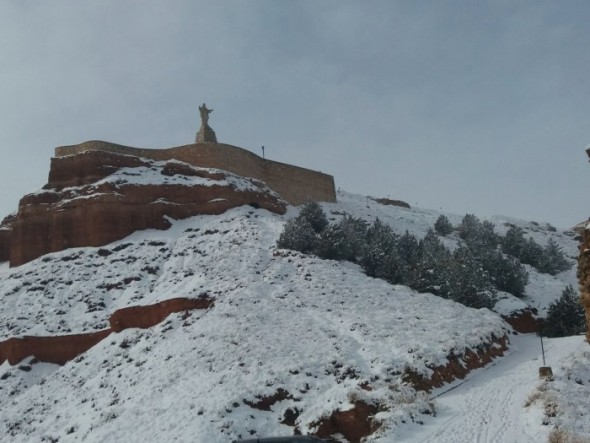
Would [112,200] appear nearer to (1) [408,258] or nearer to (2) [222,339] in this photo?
(2) [222,339]

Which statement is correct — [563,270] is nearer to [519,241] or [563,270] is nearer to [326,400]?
[519,241]

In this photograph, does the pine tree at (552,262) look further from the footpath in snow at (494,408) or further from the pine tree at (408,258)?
the footpath in snow at (494,408)

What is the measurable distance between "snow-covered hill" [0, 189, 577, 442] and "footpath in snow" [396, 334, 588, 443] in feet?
3.79

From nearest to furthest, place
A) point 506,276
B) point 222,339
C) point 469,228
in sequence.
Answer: point 222,339, point 506,276, point 469,228

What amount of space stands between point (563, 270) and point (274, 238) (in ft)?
94.6

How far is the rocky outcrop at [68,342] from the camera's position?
33.8m

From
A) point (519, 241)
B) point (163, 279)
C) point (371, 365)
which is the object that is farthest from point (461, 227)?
point (371, 365)

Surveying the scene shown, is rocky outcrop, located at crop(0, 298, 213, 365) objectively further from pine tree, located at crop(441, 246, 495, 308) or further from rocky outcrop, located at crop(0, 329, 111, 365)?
pine tree, located at crop(441, 246, 495, 308)

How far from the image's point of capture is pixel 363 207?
6869 centimetres

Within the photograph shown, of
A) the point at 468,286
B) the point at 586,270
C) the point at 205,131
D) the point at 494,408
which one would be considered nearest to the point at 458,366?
the point at 494,408

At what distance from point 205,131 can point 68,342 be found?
28.6 meters

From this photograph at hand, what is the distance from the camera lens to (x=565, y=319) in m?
35.2

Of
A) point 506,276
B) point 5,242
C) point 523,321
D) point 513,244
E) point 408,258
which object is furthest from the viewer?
point 513,244

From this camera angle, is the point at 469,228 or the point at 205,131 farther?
the point at 469,228
